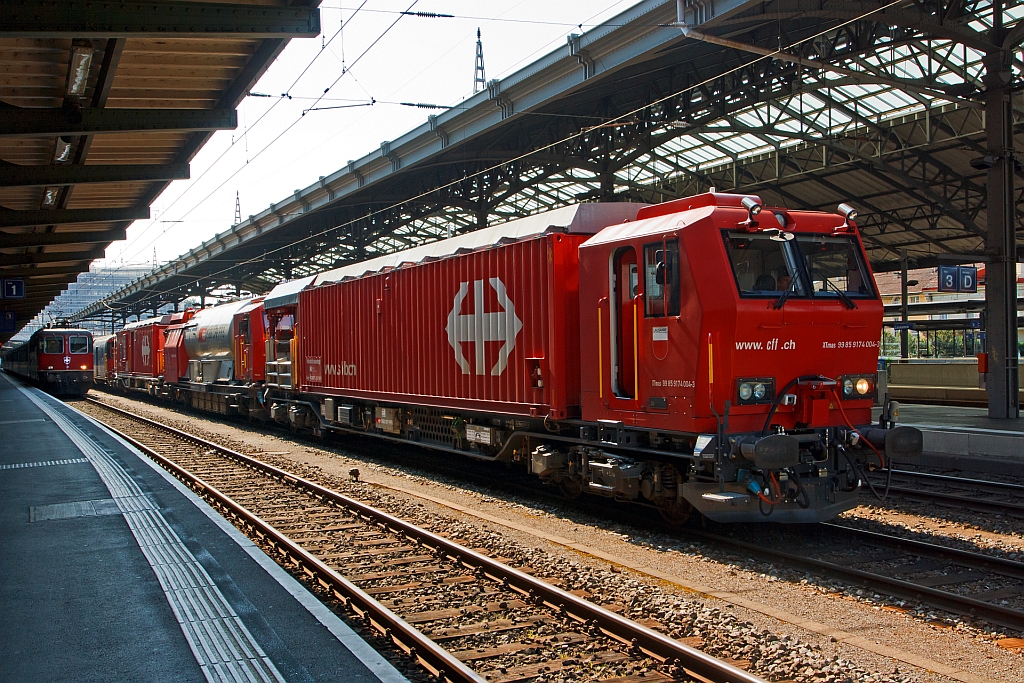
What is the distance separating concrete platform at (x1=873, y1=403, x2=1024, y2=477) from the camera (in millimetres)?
13492

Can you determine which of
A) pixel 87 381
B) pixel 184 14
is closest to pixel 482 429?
pixel 184 14

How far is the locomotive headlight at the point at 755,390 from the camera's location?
818 cm

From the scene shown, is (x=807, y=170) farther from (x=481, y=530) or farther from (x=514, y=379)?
(x=481, y=530)

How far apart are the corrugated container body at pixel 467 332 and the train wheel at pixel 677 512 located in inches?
63.1

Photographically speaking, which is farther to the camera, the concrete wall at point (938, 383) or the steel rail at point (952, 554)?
the concrete wall at point (938, 383)

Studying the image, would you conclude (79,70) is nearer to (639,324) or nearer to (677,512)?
(639,324)

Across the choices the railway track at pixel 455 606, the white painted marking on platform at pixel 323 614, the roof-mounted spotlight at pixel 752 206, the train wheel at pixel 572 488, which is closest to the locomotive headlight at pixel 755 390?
the roof-mounted spotlight at pixel 752 206

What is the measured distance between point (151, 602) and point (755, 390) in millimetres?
5636

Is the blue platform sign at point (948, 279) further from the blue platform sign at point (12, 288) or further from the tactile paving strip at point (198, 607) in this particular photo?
the blue platform sign at point (12, 288)

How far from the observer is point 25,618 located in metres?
6.23

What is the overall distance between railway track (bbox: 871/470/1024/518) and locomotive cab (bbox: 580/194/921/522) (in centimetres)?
269

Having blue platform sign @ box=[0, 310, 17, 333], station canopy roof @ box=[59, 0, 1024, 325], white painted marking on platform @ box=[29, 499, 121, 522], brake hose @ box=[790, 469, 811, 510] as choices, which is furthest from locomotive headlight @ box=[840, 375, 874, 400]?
blue platform sign @ box=[0, 310, 17, 333]

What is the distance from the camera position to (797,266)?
8.71 metres

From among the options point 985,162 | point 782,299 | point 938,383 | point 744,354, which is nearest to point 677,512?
point 744,354
